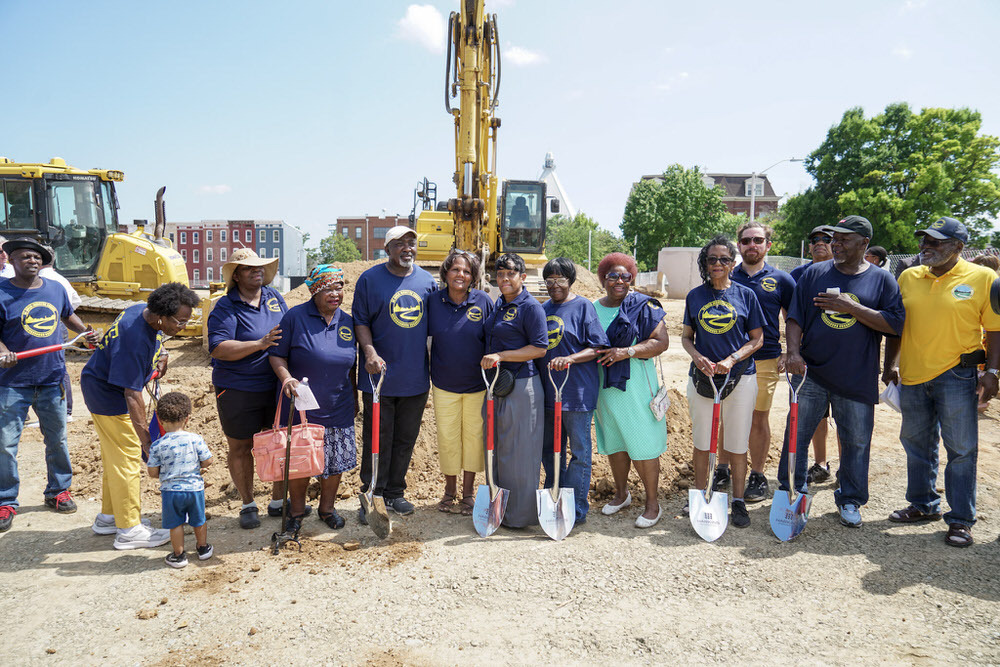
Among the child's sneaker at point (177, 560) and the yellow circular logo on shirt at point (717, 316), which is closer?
the child's sneaker at point (177, 560)

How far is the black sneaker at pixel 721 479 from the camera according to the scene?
5273 mm

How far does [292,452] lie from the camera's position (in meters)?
4.09

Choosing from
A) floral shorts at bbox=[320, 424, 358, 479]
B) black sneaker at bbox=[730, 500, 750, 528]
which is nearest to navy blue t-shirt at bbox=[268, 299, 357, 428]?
floral shorts at bbox=[320, 424, 358, 479]

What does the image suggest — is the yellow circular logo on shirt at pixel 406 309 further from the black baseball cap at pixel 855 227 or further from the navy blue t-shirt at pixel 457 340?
the black baseball cap at pixel 855 227

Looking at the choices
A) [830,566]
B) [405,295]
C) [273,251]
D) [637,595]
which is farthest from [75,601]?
[273,251]

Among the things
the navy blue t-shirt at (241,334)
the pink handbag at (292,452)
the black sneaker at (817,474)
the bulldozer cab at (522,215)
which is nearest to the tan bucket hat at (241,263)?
the navy blue t-shirt at (241,334)

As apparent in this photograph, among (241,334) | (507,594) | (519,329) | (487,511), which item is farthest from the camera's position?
(487,511)

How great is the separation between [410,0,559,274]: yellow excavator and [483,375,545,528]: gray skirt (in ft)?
24.9

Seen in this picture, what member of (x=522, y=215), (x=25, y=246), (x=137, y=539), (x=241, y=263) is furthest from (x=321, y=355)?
(x=522, y=215)

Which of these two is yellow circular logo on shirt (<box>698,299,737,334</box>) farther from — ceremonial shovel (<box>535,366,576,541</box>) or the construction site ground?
the construction site ground

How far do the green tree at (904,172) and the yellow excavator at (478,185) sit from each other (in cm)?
2303

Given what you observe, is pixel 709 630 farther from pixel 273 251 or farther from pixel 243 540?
pixel 273 251

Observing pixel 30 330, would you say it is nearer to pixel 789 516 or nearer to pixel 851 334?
pixel 789 516

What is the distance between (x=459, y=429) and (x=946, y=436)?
139 inches
